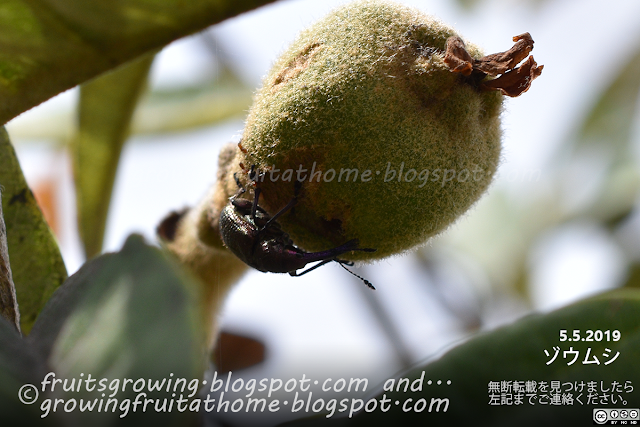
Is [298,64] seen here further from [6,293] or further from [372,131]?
[6,293]

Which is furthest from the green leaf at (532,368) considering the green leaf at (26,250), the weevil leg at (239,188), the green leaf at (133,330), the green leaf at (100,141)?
the green leaf at (100,141)

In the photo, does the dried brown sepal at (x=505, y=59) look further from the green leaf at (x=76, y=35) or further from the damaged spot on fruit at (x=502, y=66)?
the green leaf at (x=76, y=35)

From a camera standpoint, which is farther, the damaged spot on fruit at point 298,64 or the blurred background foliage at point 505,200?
the blurred background foliage at point 505,200

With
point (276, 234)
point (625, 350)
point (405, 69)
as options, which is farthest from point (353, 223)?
point (625, 350)

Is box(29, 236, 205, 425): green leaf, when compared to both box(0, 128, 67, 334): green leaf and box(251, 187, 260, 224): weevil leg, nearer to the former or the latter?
box(251, 187, 260, 224): weevil leg

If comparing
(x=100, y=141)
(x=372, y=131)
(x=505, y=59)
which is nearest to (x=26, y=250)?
(x=100, y=141)

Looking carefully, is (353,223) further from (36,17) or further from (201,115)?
(201,115)
